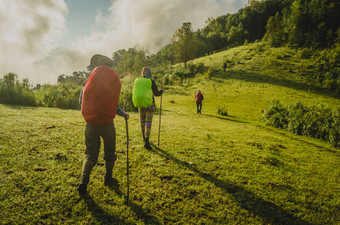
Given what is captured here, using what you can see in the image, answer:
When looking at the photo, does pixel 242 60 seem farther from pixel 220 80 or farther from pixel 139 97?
pixel 139 97

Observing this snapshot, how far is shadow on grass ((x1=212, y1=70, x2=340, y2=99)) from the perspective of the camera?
110 ft

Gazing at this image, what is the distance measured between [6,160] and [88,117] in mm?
3122

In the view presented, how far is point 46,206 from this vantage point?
11.0 ft

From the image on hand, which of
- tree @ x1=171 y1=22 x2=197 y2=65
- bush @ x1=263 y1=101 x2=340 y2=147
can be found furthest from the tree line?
bush @ x1=263 y1=101 x2=340 y2=147

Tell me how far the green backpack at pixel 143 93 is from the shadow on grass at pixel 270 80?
38.7 meters

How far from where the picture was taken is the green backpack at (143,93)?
5918 millimetres

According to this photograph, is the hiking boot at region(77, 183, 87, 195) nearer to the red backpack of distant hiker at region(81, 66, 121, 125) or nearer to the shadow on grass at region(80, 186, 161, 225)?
the shadow on grass at region(80, 186, 161, 225)

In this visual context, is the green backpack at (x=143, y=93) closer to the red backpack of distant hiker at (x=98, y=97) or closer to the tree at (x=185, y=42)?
the red backpack of distant hiker at (x=98, y=97)

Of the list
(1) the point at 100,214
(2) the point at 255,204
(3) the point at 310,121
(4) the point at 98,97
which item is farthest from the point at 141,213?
(3) the point at 310,121

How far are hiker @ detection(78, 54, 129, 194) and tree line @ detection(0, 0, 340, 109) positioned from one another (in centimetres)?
63

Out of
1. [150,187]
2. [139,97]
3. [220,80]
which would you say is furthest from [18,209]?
[220,80]

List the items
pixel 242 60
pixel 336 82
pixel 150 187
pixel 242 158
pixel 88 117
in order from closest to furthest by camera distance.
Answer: pixel 88 117 < pixel 150 187 < pixel 242 158 < pixel 336 82 < pixel 242 60

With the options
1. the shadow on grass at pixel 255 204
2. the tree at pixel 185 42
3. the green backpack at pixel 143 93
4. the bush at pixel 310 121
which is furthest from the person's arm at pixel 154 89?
the tree at pixel 185 42

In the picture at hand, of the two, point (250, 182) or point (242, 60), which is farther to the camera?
point (242, 60)
